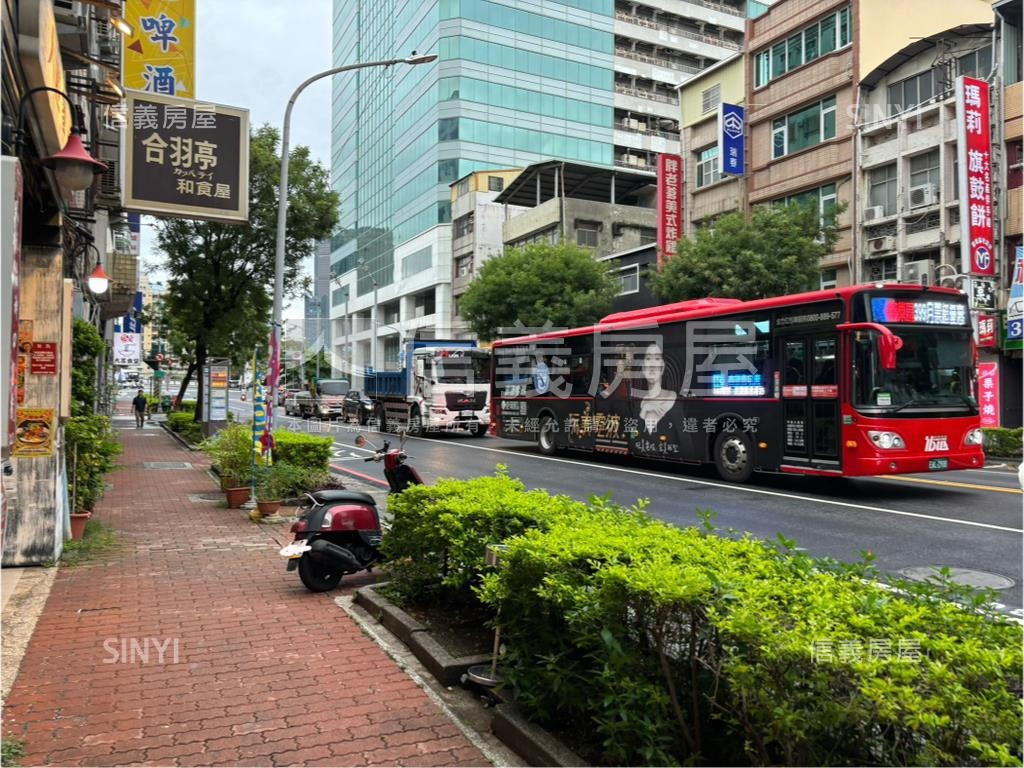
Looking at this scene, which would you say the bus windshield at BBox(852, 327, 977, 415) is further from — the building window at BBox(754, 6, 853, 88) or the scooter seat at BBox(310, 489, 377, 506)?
the building window at BBox(754, 6, 853, 88)

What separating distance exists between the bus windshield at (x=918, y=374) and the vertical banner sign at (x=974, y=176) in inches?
432

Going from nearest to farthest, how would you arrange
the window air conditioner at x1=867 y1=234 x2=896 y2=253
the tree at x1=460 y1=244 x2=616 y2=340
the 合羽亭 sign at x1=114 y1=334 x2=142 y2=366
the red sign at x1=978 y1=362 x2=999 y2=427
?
the red sign at x1=978 y1=362 x2=999 y2=427
the window air conditioner at x1=867 y1=234 x2=896 y2=253
the 合羽亭 sign at x1=114 y1=334 x2=142 y2=366
the tree at x1=460 y1=244 x2=616 y2=340

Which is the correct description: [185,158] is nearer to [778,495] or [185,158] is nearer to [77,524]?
[77,524]

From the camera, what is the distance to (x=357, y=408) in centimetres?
3747

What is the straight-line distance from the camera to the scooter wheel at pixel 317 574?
668 cm

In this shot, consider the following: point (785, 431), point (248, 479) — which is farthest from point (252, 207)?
point (785, 431)

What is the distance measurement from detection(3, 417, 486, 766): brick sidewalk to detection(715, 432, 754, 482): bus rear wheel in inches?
325

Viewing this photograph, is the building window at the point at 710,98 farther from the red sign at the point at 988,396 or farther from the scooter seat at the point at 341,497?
the scooter seat at the point at 341,497

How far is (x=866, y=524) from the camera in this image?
9719mm

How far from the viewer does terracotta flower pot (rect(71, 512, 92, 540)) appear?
8.65 metres

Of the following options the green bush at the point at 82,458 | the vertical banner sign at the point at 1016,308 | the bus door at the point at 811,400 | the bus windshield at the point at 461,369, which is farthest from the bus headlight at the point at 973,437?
the bus windshield at the point at 461,369

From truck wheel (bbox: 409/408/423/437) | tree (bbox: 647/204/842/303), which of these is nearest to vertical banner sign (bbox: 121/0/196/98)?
truck wheel (bbox: 409/408/423/437)

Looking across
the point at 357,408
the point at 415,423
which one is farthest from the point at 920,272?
the point at 357,408

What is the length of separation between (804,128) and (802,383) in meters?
20.7
